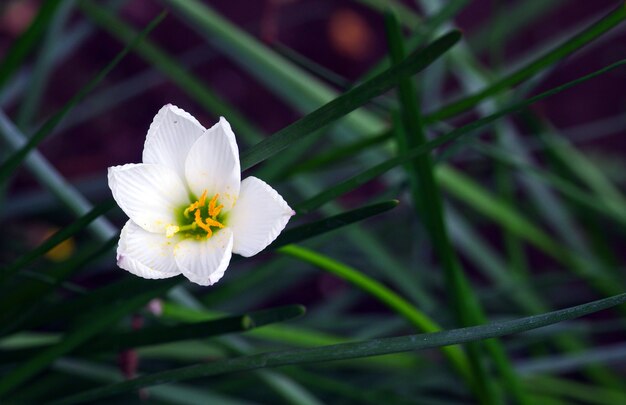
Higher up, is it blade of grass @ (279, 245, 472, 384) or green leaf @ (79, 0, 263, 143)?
green leaf @ (79, 0, 263, 143)

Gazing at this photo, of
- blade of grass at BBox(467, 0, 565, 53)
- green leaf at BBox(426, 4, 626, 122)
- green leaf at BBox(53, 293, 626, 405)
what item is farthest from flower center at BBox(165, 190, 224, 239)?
blade of grass at BBox(467, 0, 565, 53)

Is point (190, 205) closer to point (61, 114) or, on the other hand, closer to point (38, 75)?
point (61, 114)

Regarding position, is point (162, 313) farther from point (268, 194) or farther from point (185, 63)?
point (185, 63)

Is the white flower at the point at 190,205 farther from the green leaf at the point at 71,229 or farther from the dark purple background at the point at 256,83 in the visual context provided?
the dark purple background at the point at 256,83

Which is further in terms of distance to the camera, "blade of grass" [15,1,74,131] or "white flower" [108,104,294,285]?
"blade of grass" [15,1,74,131]

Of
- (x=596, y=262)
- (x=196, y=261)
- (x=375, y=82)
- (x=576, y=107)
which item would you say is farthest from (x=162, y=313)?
(x=576, y=107)

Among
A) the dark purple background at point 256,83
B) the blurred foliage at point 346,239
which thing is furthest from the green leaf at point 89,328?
the dark purple background at point 256,83

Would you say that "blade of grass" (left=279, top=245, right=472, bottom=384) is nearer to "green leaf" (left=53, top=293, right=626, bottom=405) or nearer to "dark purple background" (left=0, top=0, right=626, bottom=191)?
"green leaf" (left=53, top=293, right=626, bottom=405)

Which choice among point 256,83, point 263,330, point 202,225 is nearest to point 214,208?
point 202,225
